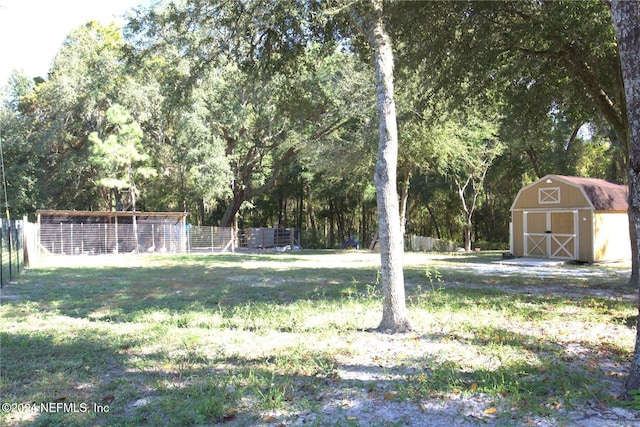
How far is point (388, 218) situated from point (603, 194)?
15543 mm

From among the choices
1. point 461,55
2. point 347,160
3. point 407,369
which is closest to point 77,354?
point 407,369

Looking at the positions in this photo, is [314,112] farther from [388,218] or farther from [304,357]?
[304,357]

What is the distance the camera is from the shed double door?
706 inches

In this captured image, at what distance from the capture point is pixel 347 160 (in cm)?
2222

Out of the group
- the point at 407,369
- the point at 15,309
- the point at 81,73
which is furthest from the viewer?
the point at 81,73

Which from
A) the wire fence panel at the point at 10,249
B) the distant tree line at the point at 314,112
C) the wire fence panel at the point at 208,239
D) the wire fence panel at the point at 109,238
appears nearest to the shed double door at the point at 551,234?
the distant tree line at the point at 314,112

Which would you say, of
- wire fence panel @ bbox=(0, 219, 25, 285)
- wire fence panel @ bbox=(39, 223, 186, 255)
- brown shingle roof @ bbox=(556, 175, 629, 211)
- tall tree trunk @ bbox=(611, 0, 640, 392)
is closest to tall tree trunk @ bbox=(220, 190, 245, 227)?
wire fence panel @ bbox=(39, 223, 186, 255)


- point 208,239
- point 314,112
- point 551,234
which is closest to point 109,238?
point 208,239

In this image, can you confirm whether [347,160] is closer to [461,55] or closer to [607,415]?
[461,55]

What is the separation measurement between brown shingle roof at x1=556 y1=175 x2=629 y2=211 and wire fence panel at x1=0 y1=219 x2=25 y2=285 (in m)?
18.2

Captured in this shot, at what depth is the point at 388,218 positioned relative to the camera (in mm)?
5941

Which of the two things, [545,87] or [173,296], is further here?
[545,87]

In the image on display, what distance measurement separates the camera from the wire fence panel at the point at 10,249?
422 inches

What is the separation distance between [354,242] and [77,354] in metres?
31.4
